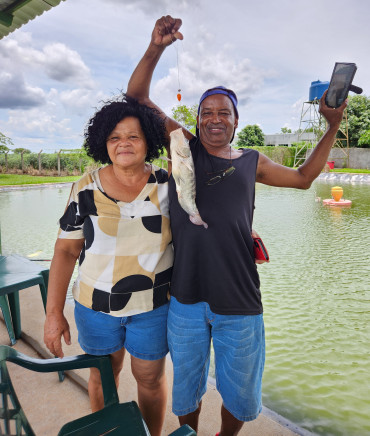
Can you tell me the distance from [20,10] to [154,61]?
8.02 feet

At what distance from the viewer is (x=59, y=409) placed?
218 cm

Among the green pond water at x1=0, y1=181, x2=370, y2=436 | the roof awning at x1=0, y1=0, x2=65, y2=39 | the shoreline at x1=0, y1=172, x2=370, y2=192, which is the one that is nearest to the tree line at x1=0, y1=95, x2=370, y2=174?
the shoreline at x1=0, y1=172, x2=370, y2=192

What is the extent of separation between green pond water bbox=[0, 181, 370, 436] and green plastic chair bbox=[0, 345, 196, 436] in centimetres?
146

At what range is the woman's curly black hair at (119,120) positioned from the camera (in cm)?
176

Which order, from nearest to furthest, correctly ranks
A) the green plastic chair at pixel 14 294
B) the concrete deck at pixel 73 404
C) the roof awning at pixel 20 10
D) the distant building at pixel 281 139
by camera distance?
1. the concrete deck at pixel 73 404
2. the green plastic chair at pixel 14 294
3. the roof awning at pixel 20 10
4. the distant building at pixel 281 139

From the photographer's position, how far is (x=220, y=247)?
1.60 metres

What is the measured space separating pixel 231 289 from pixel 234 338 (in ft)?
0.80

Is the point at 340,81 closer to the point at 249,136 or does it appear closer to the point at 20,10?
the point at 20,10

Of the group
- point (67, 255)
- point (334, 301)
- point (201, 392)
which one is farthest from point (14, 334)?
point (334, 301)

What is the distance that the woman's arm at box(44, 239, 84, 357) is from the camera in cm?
177

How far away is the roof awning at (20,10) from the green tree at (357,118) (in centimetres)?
3187

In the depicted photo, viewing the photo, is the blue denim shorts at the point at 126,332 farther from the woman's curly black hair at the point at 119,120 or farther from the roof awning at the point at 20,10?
the roof awning at the point at 20,10

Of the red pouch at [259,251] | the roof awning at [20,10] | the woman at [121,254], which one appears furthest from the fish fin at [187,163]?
the roof awning at [20,10]

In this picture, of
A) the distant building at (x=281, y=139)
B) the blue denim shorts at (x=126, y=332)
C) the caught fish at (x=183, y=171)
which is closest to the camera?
the caught fish at (x=183, y=171)
